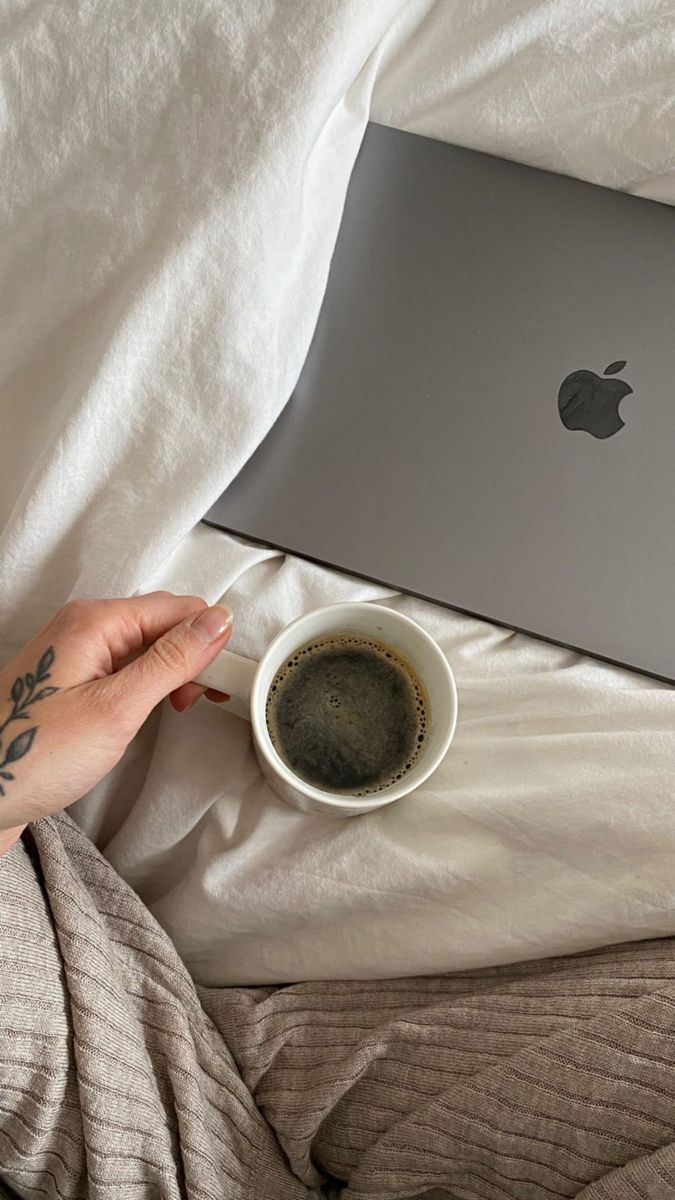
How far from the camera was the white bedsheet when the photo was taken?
72cm

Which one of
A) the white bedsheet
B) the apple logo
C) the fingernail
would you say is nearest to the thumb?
the fingernail

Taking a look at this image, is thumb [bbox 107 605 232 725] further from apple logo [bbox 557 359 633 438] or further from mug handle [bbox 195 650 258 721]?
apple logo [bbox 557 359 633 438]

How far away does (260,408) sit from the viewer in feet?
2.42

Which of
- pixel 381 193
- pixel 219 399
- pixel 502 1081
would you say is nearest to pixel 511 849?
pixel 502 1081

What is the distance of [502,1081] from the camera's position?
0.69 m

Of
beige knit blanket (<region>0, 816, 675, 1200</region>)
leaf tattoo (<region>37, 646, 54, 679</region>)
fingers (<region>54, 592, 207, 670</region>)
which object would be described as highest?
fingers (<region>54, 592, 207, 670</region>)

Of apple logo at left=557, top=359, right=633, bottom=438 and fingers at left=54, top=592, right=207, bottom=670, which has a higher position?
apple logo at left=557, top=359, right=633, bottom=438

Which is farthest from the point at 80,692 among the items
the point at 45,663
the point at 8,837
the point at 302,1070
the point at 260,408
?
the point at 302,1070

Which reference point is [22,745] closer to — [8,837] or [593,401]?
[8,837]

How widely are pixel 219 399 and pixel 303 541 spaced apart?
0.43 ft

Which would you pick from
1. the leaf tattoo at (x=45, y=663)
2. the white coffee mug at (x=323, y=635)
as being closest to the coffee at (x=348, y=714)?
the white coffee mug at (x=323, y=635)

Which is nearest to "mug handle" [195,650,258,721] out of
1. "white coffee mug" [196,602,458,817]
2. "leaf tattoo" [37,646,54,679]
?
"white coffee mug" [196,602,458,817]

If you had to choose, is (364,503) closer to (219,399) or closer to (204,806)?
(219,399)

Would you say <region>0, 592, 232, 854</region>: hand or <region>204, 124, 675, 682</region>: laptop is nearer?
<region>0, 592, 232, 854</region>: hand
